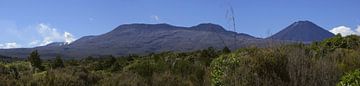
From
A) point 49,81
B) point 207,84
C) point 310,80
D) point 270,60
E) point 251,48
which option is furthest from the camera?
point 49,81

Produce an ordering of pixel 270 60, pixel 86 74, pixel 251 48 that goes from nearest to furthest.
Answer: pixel 270 60 < pixel 251 48 < pixel 86 74

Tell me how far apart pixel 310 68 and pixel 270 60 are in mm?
966

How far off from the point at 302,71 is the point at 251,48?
1767mm

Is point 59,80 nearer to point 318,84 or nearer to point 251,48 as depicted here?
point 251,48

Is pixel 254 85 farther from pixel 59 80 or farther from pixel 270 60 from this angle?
pixel 59 80

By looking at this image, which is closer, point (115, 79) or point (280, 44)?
point (280, 44)

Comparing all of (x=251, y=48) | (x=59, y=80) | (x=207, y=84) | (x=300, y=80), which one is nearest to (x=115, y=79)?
(x=59, y=80)

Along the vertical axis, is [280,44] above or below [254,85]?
above

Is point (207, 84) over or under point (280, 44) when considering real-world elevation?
under

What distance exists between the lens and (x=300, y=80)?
10.2 m

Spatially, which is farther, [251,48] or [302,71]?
[251,48]

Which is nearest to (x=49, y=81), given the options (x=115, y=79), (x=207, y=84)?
(x=115, y=79)

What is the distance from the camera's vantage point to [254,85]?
10.6m

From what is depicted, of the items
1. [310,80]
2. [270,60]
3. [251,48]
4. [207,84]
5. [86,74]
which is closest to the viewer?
[310,80]
